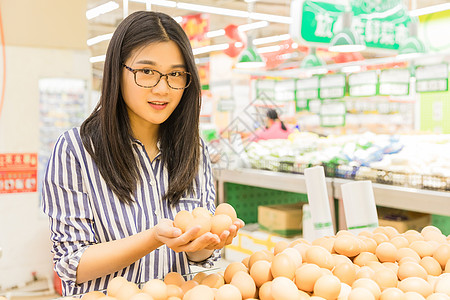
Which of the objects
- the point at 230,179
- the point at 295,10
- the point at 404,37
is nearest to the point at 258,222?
the point at 230,179

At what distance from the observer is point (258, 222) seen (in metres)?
4.62

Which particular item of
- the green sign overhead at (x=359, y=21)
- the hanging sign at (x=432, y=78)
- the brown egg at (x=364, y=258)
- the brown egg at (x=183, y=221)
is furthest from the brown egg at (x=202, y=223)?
the green sign overhead at (x=359, y=21)

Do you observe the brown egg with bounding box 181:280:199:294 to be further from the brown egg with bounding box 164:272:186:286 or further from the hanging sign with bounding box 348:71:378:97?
the hanging sign with bounding box 348:71:378:97

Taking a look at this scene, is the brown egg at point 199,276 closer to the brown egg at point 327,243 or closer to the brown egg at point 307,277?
the brown egg at point 307,277

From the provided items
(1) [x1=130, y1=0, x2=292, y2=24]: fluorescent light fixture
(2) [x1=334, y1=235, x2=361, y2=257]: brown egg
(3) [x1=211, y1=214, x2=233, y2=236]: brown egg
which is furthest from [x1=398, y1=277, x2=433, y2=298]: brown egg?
(1) [x1=130, y1=0, x2=292, y2=24]: fluorescent light fixture

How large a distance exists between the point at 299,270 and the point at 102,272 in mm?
585

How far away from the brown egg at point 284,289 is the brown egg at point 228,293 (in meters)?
0.08

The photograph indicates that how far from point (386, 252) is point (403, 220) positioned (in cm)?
210

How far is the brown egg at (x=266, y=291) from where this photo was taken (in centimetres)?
115

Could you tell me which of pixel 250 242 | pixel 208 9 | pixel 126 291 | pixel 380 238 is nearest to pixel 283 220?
pixel 250 242

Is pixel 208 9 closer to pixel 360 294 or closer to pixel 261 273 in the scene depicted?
pixel 261 273

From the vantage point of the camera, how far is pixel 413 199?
303cm

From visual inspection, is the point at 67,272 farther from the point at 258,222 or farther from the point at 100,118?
the point at 258,222

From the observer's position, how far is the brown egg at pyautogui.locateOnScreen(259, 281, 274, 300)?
115 centimetres
